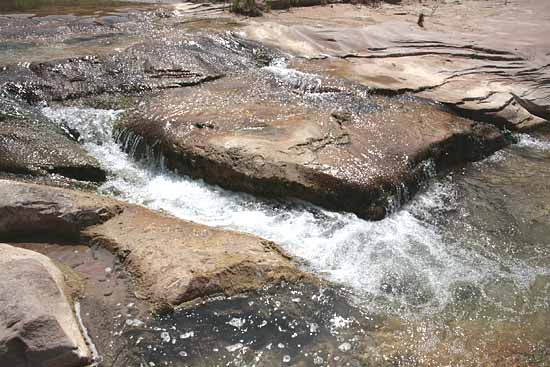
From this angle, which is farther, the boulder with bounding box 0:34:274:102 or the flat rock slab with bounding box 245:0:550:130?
the flat rock slab with bounding box 245:0:550:130

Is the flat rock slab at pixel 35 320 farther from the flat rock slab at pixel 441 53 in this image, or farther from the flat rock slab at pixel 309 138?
the flat rock slab at pixel 441 53

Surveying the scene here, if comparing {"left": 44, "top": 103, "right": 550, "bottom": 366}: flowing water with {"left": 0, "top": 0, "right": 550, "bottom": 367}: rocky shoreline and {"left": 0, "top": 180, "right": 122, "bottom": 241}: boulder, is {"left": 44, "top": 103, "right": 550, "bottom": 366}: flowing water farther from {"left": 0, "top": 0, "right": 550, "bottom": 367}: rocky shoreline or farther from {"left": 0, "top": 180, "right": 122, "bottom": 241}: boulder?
{"left": 0, "top": 180, "right": 122, "bottom": 241}: boulder

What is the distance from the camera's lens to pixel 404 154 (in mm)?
6000

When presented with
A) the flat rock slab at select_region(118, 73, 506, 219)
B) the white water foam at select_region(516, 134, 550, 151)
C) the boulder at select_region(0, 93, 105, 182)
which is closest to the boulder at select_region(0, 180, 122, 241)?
the boulder at select_region(0, 93, 105, 182)

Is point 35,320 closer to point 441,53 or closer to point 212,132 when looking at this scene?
point 212,132

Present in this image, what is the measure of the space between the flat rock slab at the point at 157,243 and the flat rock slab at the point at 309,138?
97 centimetres

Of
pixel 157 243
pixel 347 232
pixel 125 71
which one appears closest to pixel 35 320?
pixel 157 243

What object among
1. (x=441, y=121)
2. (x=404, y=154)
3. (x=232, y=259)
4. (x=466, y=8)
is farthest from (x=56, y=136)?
(x=466, y=8)

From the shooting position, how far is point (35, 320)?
10.7 ft

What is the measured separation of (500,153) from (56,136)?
6.09 m

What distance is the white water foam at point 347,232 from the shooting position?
4613mm

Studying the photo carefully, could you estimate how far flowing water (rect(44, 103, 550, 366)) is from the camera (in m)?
3.85

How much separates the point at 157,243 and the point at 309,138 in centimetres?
231

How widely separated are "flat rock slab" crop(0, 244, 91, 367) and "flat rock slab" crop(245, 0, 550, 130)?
548cm
